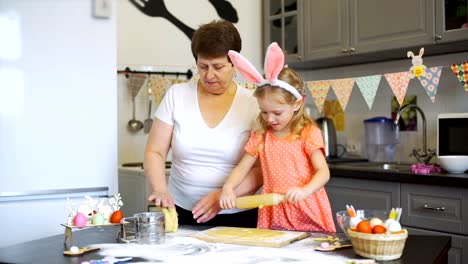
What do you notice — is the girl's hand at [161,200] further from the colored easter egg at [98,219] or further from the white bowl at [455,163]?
the white bowl at [455,163]

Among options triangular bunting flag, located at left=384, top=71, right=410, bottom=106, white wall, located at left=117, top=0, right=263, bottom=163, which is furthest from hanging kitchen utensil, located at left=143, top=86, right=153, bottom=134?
triangular bunting flag, located at left=384, top=71, right=410, bottom=106

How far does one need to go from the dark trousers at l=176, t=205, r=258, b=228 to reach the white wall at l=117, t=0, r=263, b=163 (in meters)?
1.68

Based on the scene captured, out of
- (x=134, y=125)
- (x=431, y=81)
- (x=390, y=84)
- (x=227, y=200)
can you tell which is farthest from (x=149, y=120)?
(x=227, y=200)

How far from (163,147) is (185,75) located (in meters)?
1.78

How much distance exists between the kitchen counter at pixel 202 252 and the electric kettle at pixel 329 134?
208 centimetres

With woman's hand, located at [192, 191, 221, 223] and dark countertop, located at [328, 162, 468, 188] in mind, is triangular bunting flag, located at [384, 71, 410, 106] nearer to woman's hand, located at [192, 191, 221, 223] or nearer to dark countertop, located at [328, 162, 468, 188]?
dark countertop, located at [328, 162, 468, 188]

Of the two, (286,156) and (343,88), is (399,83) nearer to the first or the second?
(343,88)

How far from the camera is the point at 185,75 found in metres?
3.56

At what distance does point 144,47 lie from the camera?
11.4 feet

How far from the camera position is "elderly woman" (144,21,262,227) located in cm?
177

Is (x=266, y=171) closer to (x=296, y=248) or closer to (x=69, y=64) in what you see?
(x=296, y=248)

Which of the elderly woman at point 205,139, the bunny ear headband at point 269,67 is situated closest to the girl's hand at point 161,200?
the elderly woman at point 205,139

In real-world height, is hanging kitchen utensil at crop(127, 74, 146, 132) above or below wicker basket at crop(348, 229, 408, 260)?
above

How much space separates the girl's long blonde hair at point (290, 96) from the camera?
1.62 metres
